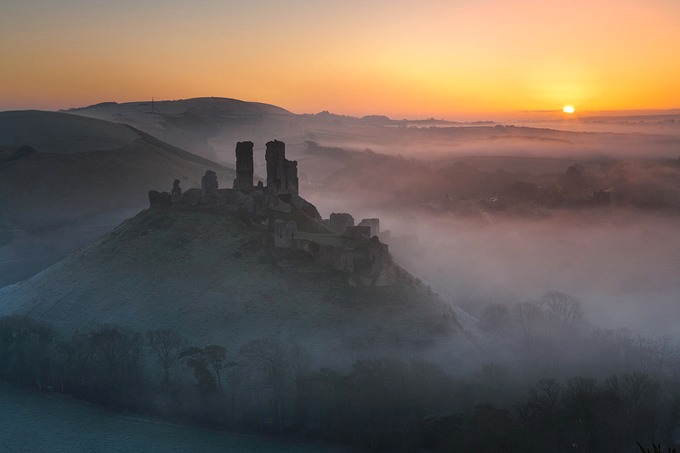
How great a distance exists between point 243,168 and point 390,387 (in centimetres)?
5043

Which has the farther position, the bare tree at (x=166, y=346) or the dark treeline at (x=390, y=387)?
the bare tree at (x=166, y=346)

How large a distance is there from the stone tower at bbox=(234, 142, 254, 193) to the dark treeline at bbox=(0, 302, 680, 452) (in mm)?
31727

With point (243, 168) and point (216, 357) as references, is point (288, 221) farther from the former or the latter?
point (216, 357)

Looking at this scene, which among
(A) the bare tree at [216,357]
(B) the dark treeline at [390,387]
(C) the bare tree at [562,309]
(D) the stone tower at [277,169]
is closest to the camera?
(B) the dark treeline at [390,387]

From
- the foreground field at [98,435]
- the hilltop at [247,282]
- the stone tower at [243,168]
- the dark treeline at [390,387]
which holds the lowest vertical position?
the foreground field at [98,435]

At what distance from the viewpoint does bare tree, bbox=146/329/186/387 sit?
281 ft

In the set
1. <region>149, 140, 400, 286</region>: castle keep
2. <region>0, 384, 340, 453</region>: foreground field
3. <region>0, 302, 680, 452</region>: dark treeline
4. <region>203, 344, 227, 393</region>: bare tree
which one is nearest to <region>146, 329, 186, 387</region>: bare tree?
<region>0, 302, 680, 452</region>: dark treeline

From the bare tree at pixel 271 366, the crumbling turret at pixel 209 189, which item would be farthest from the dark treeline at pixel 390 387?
the crumbling turret at pixel 209 189

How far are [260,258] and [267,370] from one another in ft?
77.4

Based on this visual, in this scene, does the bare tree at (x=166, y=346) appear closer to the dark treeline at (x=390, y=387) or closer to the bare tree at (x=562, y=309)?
the dark treeline at (x=390, y=387)

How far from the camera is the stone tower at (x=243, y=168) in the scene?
11725cm

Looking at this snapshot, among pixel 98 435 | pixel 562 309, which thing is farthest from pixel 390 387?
pixel 562 309

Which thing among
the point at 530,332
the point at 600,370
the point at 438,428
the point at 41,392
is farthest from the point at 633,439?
the point at 41,392

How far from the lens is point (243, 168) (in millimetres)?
117562
